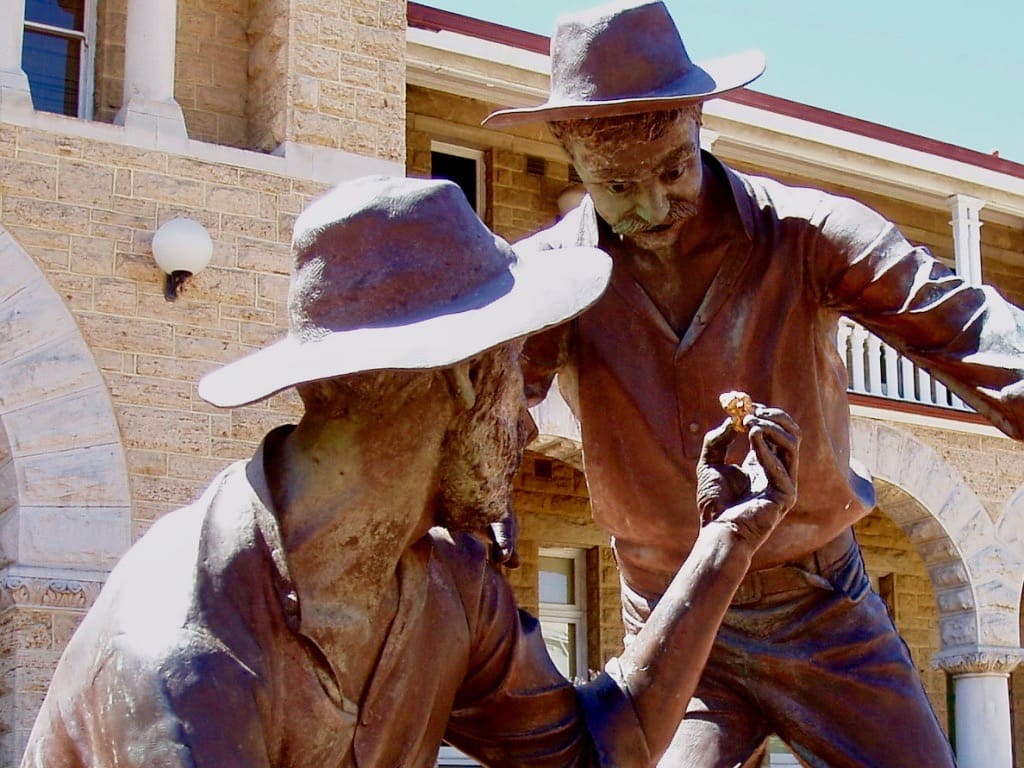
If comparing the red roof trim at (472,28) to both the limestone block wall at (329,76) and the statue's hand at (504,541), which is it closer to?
the limestone block wall at (329,76)

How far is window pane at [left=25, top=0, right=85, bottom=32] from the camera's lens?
11.1 metres

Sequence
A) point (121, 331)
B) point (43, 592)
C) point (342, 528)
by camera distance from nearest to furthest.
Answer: point (342, 528) → point (43, 592) → point (121, 331)

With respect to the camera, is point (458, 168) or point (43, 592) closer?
point (43, 592)

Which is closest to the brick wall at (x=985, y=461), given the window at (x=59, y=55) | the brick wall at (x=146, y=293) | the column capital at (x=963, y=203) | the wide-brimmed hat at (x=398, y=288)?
the column capital at (x=963, y=203)

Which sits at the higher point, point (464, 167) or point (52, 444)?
point (464, 167)

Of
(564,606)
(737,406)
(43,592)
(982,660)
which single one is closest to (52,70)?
(43,592)

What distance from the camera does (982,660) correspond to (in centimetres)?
1483

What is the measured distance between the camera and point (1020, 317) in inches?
119

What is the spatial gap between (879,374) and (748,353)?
1170 cm

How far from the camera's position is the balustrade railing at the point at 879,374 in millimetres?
14453

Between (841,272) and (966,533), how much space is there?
1239 centimetres

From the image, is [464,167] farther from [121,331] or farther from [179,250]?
[121,331]

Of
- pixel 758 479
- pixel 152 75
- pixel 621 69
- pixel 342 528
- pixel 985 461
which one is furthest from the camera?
pixel 985 461

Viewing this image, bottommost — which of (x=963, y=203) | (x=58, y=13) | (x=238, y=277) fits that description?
(x=238, y=277)
